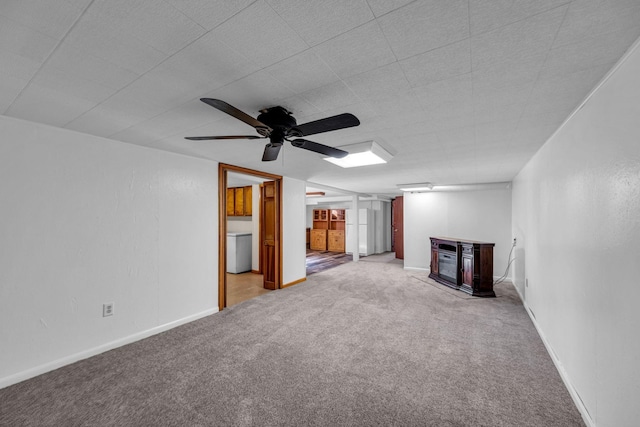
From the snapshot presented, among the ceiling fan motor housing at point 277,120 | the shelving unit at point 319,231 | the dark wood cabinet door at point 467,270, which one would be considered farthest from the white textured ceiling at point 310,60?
the shelving unit at point 319,231

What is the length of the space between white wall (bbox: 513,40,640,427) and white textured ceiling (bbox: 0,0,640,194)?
23 cm

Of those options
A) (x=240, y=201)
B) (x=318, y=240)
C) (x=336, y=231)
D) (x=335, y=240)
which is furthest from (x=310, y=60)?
(x=318, y=240)

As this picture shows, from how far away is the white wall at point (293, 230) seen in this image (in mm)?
5121

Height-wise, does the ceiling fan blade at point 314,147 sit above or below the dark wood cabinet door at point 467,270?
above

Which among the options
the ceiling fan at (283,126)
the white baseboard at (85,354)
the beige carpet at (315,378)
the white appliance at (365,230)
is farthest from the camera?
the white appliance at (365,230)

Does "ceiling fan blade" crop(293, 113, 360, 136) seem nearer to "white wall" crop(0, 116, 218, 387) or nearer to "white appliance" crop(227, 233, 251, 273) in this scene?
"white wall" crop(0, 116, 218, 387)

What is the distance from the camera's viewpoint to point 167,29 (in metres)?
1.11

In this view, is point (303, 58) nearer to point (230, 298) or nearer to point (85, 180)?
point (85, 180)

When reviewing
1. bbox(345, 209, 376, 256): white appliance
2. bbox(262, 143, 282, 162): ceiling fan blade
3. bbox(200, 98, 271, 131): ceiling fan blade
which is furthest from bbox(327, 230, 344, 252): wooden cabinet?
bbox(200, 98, 271, 131): ceiling fan blade

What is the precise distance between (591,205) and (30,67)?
11.5ft

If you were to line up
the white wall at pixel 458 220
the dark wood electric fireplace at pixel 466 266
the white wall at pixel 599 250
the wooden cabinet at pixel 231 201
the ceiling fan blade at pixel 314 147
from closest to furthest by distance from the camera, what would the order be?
the white wall at pixel 599 250, the ceiling fan blade at pixel 314 147, the dark wood electric fireplace at pixel 466 266, the white wall at pixel 458 220, the wooden cabinet at pixel 231 201

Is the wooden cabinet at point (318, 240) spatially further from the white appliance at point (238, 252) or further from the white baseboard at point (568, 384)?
the white baseboard at point (568, 384)

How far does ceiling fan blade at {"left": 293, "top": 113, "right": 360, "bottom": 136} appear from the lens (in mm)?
1513

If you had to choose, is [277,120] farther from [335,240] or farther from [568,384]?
[335,240]
